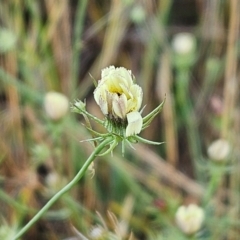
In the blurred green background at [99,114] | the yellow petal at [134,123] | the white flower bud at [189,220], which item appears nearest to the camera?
the yellow petal at [134,123]

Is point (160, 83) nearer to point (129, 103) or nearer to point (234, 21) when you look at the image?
point (234, 21)

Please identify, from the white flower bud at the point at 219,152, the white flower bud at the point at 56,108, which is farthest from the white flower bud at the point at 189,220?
the white flower bud at the point at 56,108

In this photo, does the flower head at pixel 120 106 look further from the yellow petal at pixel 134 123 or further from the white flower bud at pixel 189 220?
the white flower bud at pixel 189 220

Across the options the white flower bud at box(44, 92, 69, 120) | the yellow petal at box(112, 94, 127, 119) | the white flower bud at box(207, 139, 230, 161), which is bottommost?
the yellow petal at box(112, 94, 127, 119)

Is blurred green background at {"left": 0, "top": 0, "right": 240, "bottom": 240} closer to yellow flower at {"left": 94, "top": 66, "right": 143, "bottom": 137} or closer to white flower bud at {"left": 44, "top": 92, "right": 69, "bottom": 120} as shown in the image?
white flower bud at {"left": 44, "top": 92, "right": 69, "bottom": 120}

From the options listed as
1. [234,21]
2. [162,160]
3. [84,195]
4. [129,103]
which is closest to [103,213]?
[84,195]

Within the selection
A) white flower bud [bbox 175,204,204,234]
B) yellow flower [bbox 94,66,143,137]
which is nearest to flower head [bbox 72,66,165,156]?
yellow flower [bbox 94,66,143,137]
